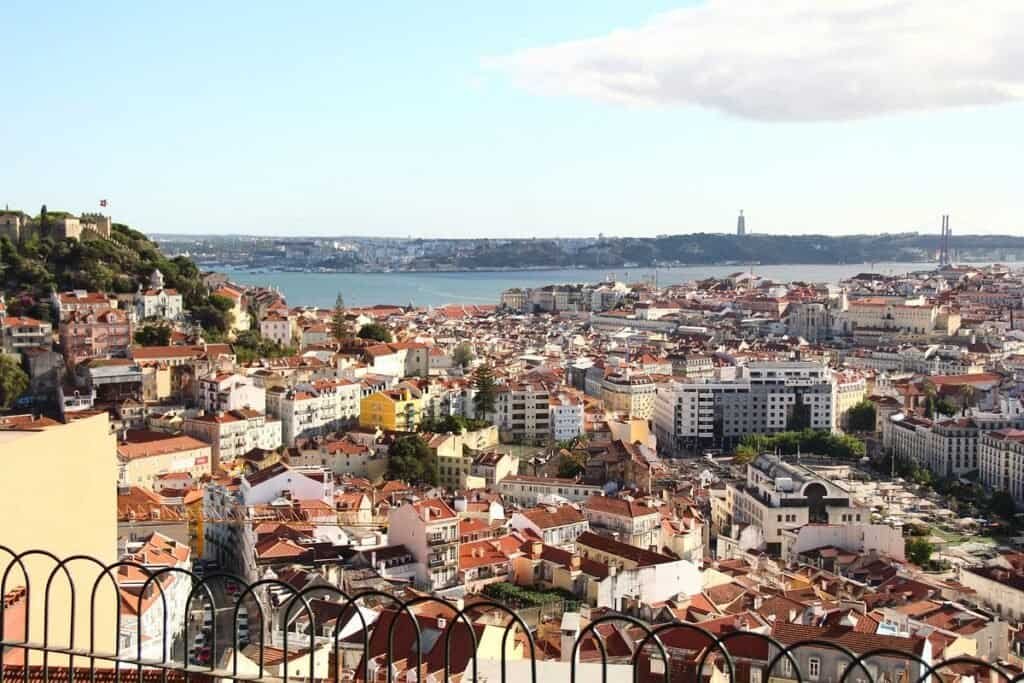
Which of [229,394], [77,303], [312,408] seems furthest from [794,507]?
[77,303]

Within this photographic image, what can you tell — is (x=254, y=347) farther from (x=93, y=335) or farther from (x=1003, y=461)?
(x=1003, y=461)

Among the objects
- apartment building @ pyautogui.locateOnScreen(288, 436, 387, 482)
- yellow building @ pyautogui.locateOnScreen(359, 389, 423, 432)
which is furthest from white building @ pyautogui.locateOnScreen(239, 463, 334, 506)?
yellow building @ pyautogui.locateOnScreen(359, 389, 423, 432)

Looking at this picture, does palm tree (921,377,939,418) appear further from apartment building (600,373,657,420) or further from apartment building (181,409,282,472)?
apartment building (181,409,282,472)

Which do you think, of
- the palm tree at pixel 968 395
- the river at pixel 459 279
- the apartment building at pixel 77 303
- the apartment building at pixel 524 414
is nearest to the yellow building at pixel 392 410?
the apartment building at pixel 524 414

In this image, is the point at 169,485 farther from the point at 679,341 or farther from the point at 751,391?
the point at 679,341

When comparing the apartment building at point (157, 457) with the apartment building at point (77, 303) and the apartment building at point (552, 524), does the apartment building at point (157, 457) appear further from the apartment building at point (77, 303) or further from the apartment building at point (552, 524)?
the apartment building at point (552, 524)

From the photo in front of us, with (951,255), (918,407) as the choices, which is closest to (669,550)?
(918,407)

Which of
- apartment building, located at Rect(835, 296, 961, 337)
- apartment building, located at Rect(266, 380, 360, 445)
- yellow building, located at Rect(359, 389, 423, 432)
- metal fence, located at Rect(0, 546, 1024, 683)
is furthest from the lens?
apartment building, located at Rect(835, 296, 961, 337)
